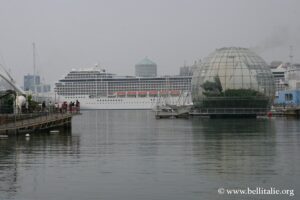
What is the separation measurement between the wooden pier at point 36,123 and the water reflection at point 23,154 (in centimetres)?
149

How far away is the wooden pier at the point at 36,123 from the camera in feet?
142

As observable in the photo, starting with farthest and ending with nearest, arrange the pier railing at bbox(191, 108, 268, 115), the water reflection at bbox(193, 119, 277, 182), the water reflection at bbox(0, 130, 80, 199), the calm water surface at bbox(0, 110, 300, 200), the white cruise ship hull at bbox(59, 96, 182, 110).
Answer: the white cruise ship hull at bbox(59, 96, 182, 110), the pier railing at bbox(191, 108, 268, 115), the water reflection at bbox(193, 119, 277, 182), the water reflection at bbox(0, 130, 80, 199), the calm water surface at bbox(0, 110, 300, 200)

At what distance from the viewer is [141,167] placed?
23.4 metres

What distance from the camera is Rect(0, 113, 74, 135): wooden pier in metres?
43.4

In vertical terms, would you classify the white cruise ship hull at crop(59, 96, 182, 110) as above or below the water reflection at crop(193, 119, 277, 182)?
above

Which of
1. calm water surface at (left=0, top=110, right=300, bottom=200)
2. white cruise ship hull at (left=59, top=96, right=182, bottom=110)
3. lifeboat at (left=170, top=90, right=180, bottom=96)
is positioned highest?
lifeboat at (left=170, top=90, right=180, bottom=96)

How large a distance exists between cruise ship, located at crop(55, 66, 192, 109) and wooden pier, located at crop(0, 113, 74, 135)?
116069 mm

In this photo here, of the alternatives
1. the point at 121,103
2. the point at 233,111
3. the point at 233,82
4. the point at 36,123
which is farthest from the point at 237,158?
the point at 121,103

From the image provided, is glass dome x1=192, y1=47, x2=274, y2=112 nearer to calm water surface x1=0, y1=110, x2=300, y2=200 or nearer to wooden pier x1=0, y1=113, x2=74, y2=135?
wooden pier x1=0, y1=113, x2=74, y2=135

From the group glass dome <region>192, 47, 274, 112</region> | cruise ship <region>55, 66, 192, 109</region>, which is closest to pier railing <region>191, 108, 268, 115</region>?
glass dome <region>192, 47, 274, 112</region>

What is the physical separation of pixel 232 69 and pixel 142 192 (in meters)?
72.8

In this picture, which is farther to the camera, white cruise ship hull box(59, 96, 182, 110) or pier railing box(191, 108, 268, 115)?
white cruise ship hull box(59, 96, 182, 110)

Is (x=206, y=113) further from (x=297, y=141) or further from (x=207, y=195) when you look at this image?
(x=207, y=195)

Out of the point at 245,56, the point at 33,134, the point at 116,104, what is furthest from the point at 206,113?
the point at 116,104
